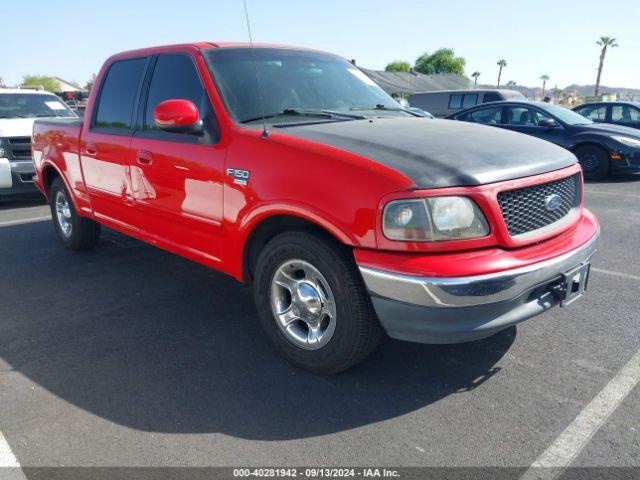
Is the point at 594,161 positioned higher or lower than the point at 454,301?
lower

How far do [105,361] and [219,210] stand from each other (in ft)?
3.77

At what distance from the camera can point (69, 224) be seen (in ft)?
18.8

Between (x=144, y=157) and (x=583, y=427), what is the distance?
321 centimetres

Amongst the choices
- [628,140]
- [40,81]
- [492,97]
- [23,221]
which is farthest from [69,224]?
[40,81]

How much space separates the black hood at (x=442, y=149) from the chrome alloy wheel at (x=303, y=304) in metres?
0.72

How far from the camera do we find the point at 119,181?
4336 millimetres

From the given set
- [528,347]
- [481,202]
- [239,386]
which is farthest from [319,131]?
[528,347]

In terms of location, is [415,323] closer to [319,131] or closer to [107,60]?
[319,131]

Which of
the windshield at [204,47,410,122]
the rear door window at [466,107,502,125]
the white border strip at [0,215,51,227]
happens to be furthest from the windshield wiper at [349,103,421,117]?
the rear door window at [466,107,502,125]

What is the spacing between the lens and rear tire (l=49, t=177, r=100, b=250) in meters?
5.52

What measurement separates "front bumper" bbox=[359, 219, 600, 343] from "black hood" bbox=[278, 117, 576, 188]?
18.2 inches

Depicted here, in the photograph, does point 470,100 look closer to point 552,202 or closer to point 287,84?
point 287,84

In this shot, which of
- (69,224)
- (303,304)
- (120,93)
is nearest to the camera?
(303,304)

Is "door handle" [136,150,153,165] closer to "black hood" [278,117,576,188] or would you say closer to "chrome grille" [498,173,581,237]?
"black hood" [278,117,576,188]
